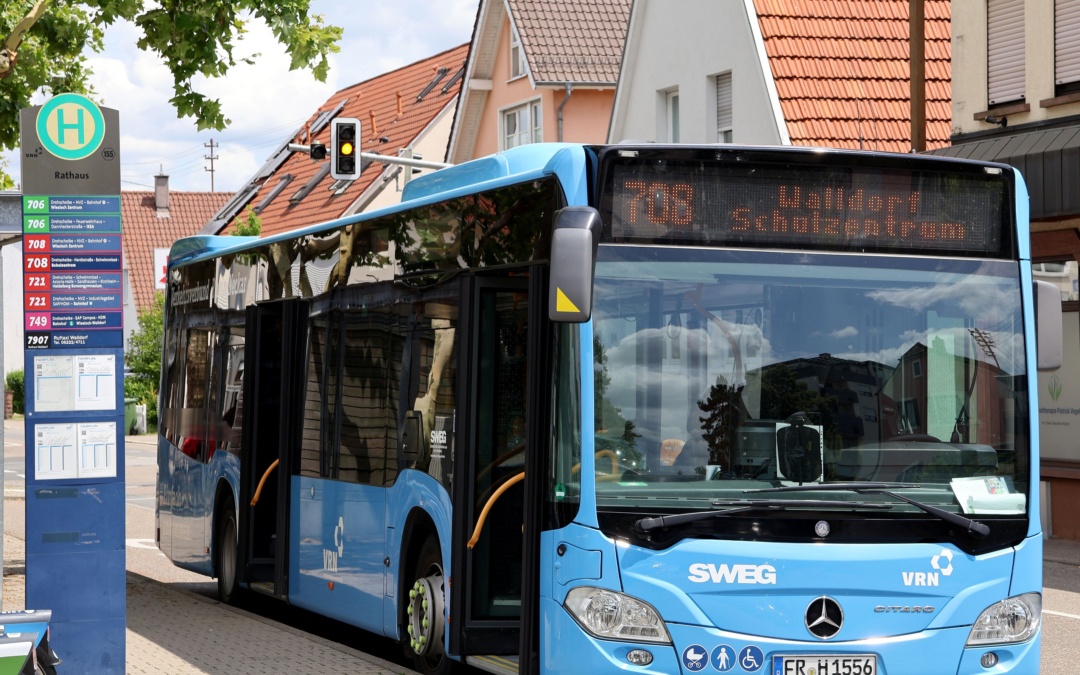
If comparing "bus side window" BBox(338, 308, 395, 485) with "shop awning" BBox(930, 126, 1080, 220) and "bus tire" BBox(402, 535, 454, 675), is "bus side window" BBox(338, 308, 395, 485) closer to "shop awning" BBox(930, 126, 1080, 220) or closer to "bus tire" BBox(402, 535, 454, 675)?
"bus tire" BBox(402, 535, 454, 675)

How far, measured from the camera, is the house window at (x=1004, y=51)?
20.3 meters

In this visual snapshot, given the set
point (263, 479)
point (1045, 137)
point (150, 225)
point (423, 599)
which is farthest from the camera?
point (150, 225)

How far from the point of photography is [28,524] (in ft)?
27.9

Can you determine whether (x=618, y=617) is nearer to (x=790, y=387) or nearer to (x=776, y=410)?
(x=776, y=410)

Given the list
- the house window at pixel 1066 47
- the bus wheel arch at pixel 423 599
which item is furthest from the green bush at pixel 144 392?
the bus wheel arch at pixel 423 599

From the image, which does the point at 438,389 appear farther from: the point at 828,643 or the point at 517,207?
the point at 828,643

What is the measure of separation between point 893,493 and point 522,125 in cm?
3246

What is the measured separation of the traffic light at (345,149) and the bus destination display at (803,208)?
18870 millimetres

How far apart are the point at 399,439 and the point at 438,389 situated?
2.68 feet

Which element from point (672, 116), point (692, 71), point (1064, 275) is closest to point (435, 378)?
point (1064, 275)

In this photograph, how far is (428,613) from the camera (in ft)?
30.9

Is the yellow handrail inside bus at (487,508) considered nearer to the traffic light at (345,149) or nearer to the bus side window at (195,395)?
the bus side window at (195,395)

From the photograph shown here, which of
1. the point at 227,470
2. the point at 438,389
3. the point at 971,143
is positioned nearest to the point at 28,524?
the point at 438,389

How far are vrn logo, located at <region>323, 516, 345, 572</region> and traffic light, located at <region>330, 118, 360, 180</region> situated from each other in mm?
15045
